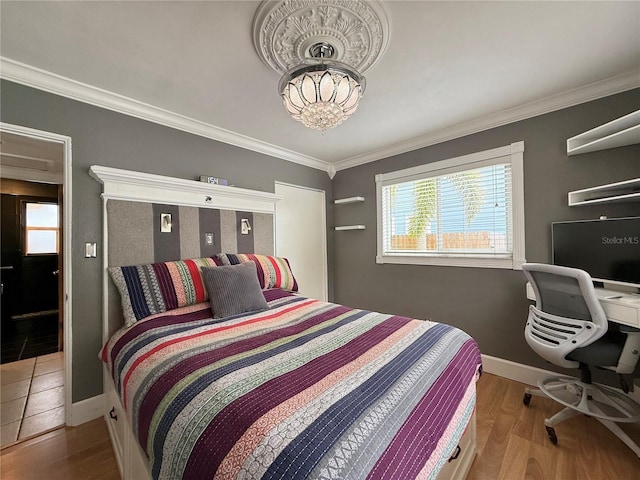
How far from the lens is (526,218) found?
2.32 meters

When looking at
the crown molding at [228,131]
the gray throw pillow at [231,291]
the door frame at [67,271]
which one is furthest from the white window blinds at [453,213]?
the door frame at [67,271]

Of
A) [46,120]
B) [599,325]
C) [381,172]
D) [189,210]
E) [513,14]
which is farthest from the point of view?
[381,172]

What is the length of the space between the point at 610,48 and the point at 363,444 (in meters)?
2.59

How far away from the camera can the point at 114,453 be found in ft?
5.24

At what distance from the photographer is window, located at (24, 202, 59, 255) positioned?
13.7 ft

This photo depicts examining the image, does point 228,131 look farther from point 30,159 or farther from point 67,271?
point 30,159

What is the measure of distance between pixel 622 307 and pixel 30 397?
4.32 meters

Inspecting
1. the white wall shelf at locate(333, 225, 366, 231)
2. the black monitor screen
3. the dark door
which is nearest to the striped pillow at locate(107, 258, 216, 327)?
the white wall shelf at locate(333, 225, 366, 231)

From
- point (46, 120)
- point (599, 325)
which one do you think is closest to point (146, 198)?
point (46, 120)

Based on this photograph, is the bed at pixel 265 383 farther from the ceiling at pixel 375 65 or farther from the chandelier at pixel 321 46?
the chandelier at pixel 321 46

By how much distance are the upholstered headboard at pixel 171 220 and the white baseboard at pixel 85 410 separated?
498 millimetres

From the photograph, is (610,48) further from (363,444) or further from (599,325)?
(363,444)

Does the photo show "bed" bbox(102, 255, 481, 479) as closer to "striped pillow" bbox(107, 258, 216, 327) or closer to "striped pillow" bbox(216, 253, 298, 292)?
"striped pillow" bbox(107, 258, 216, 327)

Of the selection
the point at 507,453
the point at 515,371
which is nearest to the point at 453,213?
the point at 515,371
